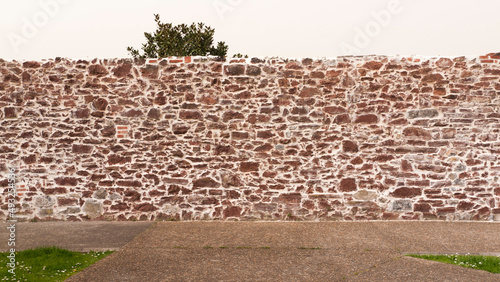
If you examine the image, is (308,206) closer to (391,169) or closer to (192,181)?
(391,169)

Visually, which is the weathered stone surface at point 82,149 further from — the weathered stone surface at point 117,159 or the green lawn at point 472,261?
the green lawn at point 472,261

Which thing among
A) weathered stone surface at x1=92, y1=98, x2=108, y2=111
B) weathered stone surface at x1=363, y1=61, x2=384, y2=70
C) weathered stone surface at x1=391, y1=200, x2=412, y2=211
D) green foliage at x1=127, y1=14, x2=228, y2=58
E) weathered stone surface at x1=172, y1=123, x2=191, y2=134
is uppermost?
green foliage at x1=127, y1=14, x2=228, y2=58

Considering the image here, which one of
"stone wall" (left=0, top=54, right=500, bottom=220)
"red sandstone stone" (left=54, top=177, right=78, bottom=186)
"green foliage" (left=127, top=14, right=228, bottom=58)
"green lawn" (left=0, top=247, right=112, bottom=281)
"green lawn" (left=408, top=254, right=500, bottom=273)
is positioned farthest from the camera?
"green foliage" (left=127, top=14, right=228, bottom=58)

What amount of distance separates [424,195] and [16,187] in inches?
290

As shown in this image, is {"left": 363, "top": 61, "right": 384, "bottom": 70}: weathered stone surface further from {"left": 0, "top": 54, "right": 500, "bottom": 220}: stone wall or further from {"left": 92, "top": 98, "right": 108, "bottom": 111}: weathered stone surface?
{"left": 92, "top": 98, "right": 108, "bottom": 111}: weathered stone surface

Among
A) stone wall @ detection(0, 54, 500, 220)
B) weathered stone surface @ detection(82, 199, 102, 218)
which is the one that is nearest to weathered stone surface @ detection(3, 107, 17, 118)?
stone wall @ detection(0, 54, 500, 220)

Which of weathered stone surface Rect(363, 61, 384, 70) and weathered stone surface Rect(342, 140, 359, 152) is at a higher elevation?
weathered stone surface Rect(363, 61, 384, 70)

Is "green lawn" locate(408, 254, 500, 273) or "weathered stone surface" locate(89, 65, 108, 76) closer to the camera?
"green lawn" locate(408, 254, 500, 273)

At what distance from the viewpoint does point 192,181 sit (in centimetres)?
716

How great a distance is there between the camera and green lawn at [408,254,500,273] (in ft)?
14.9

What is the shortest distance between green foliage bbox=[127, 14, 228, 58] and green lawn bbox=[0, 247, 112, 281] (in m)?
15.1

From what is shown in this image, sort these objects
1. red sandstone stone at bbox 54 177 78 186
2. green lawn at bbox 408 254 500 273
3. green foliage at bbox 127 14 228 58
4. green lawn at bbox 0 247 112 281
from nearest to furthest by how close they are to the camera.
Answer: green lawn at bbox 0 247 112 281 → green lawn at bbox 408 254 500 273 → red sandstone stone at bbox 54 177 78 186 → green foliage at bbox 127 14 228 58

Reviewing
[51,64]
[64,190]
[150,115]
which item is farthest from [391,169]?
[51,64]

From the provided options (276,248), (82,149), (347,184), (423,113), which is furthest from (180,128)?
(423,113)
